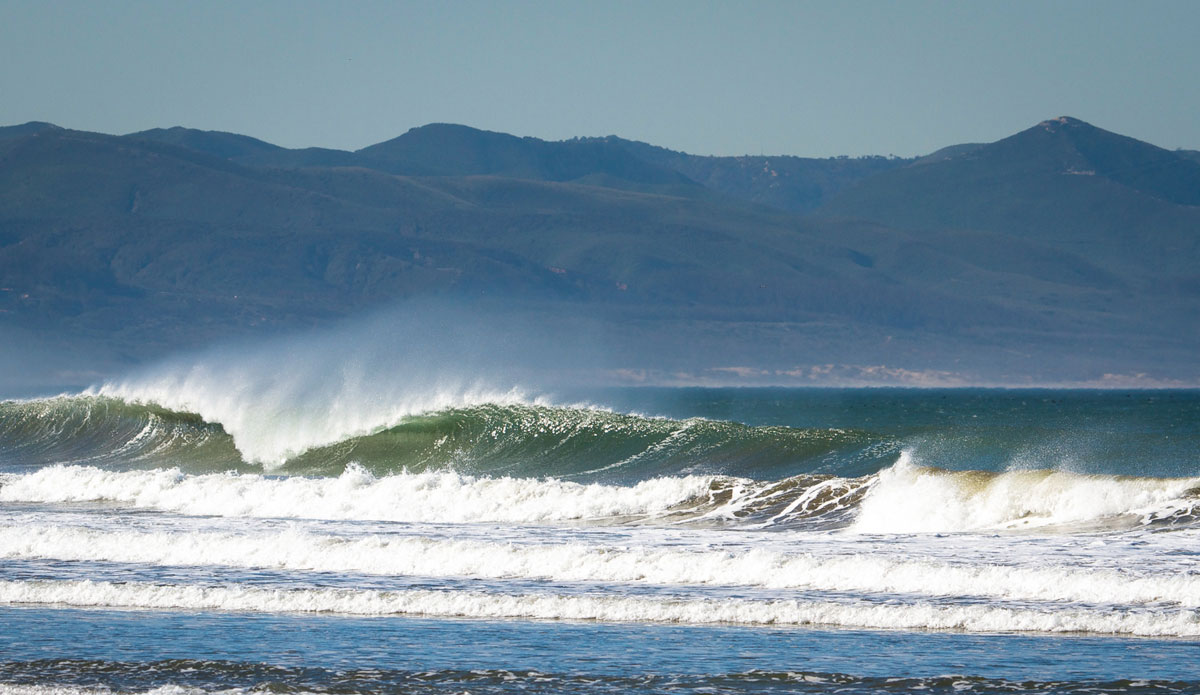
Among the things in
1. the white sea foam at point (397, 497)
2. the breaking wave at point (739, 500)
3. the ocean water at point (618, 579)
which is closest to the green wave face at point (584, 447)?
the ocean water at point (618, 579)

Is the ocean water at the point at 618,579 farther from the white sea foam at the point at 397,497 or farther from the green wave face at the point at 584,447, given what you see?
the green wave face at the point at 584,447

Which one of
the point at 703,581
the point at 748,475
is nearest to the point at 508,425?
the point at 748,475

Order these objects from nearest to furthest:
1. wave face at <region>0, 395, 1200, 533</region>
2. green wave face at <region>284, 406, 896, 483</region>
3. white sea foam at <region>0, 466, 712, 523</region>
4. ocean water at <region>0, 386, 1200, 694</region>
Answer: ocean water at <region>0, 386, 1200, 694</region>
wave face at <region>0, 395, 1200, 533</region>
white sea foam at <region>0, 466, 712, 523</region>
green wave face at <region>284, 406, 896, 483</region>

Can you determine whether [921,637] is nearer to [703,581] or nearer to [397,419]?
[703,581]

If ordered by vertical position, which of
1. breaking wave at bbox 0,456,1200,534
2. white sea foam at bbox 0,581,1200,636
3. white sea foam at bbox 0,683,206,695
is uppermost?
breaking wave at bbox 0,456,1200,534

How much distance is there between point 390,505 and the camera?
2833 cm

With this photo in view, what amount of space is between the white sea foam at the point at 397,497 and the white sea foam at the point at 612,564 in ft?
14.8

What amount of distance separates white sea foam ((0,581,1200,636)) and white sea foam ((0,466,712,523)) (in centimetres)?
856

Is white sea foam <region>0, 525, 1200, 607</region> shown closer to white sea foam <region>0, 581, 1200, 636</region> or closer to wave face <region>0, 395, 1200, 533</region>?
white sea foam <region>0, 581, 1200, 636</region>

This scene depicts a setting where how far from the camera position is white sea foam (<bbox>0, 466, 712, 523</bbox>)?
89.2 feet

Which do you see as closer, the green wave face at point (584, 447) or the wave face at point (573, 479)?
the wave face at point (573, 479)

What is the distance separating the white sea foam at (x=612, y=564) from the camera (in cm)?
1820

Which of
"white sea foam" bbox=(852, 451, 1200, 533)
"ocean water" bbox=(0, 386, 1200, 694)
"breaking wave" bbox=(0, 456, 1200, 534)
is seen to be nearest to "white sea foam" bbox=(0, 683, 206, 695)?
"ocean water" bbox=(0, 386, 1200, 694)

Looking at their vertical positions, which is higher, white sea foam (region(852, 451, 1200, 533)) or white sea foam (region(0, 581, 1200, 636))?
white sea foam (region(852, 451, 1200, 533))
